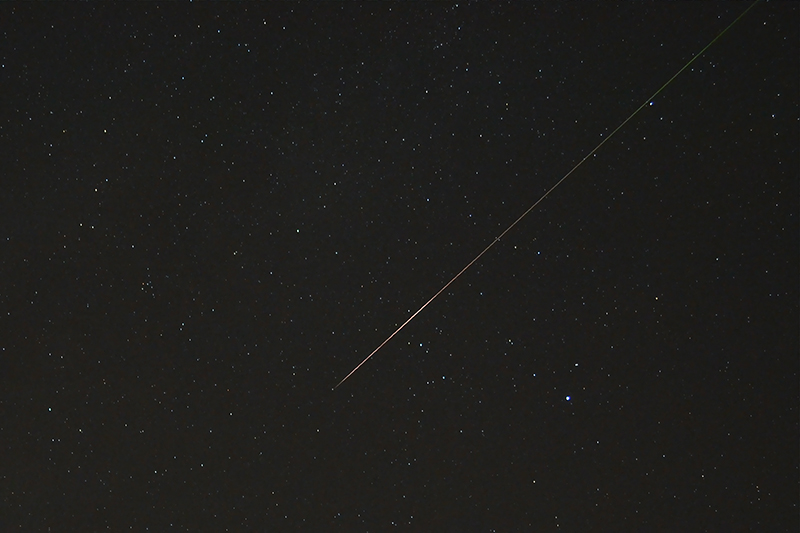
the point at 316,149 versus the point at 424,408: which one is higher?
the point at 316,149

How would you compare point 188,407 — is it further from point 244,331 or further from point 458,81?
point 458,81

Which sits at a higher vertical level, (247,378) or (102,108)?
(102,108)

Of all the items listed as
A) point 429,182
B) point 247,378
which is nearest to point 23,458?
point 247,378

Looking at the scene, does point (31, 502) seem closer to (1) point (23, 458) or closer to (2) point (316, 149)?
(1) point (23, 458)

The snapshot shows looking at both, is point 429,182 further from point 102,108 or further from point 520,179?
point 102,108

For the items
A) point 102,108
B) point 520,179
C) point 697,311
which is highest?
point 102,108

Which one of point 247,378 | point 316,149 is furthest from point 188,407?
point 316,149
